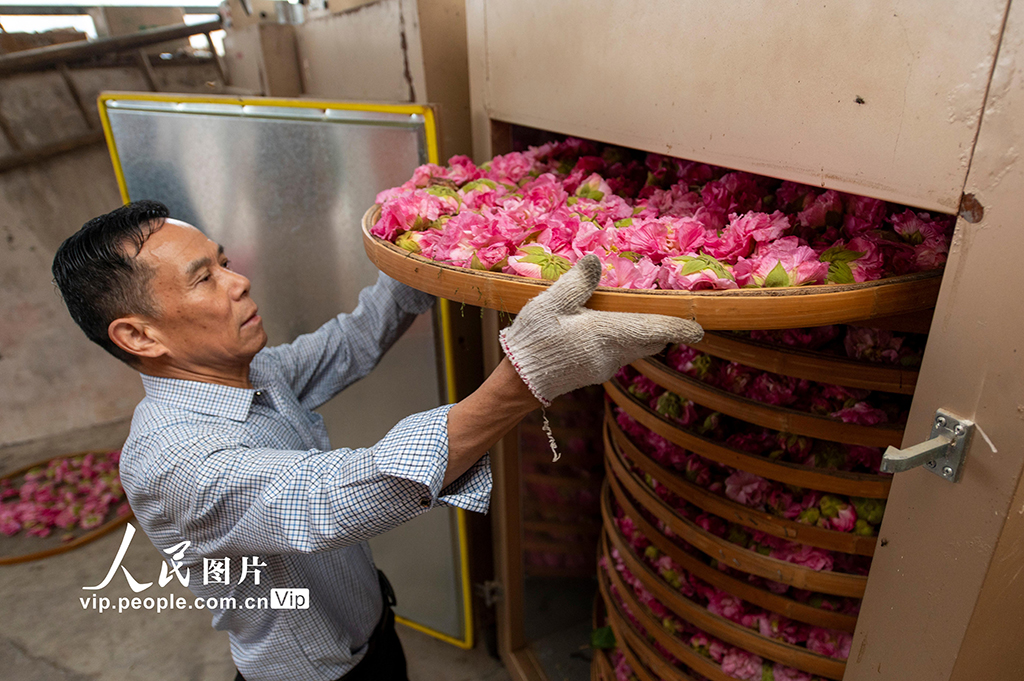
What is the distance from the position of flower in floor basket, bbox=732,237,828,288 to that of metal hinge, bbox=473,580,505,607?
1.98m

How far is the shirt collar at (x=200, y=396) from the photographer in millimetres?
1422

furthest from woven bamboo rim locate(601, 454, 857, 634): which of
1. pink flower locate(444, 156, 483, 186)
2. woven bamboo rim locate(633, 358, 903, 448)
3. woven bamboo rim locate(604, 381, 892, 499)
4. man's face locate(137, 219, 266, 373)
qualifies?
man's face locate(137, 219, 266, 373)

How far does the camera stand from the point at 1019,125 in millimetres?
717

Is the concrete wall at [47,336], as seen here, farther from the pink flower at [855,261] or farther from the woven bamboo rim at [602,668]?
the pink flower at [855,261]

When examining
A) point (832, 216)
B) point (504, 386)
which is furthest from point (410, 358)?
point (832, 216)

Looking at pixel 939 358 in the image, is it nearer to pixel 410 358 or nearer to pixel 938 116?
pixel 938 116

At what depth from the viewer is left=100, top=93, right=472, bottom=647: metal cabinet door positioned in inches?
78.5

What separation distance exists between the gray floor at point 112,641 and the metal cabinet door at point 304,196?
383mm

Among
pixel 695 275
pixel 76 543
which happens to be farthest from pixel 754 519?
pixel 76 543

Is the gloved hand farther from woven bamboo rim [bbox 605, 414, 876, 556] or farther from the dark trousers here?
the dark trousers

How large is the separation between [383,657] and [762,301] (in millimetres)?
1583

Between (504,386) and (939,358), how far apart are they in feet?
2.03

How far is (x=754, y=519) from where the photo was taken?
1.29 metres

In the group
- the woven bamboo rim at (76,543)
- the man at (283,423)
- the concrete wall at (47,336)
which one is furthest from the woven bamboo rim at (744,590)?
the concrete wall at (47,336)
